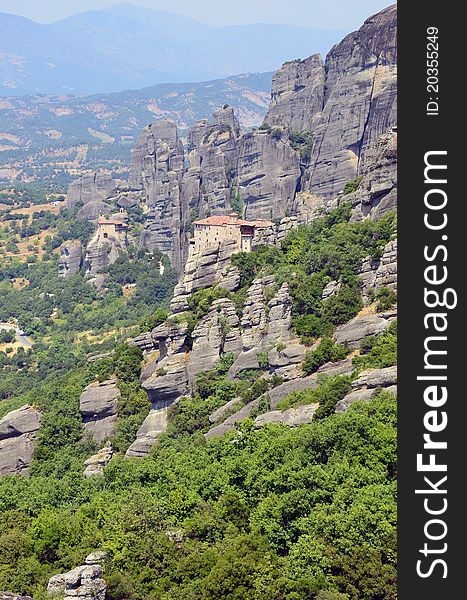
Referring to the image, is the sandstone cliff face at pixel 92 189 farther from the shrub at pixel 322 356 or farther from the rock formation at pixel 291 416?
the rock formation at pixel 291 416

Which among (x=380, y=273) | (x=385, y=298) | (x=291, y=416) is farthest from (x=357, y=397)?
(x=380, y=273)

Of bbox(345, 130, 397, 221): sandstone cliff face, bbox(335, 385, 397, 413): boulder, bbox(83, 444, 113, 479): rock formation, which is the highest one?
bbox(345, 130, 397, 221): sandstone cliff face

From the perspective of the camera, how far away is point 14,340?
Result: 335 ft

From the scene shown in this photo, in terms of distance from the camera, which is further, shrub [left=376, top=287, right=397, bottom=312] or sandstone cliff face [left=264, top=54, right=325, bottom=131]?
sandstone cliff face [left=264, top=54, right=325, bottom=131]

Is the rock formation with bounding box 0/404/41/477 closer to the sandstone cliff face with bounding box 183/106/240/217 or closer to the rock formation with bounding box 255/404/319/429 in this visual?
the rock formation with bounding box 255/404/319/429

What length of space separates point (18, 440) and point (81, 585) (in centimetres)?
2693

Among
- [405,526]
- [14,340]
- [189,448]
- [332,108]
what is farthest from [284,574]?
[14,340]

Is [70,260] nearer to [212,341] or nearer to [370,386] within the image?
[212,341]

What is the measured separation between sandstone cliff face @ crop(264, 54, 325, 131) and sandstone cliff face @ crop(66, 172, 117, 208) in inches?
1410

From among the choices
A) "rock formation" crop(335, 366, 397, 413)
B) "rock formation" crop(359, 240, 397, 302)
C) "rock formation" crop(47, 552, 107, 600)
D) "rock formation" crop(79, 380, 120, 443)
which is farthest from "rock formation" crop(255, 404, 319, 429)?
"rock formation" crop(47, 552, 107, 600)

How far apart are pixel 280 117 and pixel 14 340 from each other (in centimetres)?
3732

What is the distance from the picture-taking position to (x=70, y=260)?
120562 millimetres

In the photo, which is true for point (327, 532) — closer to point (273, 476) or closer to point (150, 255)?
point (273, 476)

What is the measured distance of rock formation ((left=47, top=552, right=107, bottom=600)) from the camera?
23844 mm
